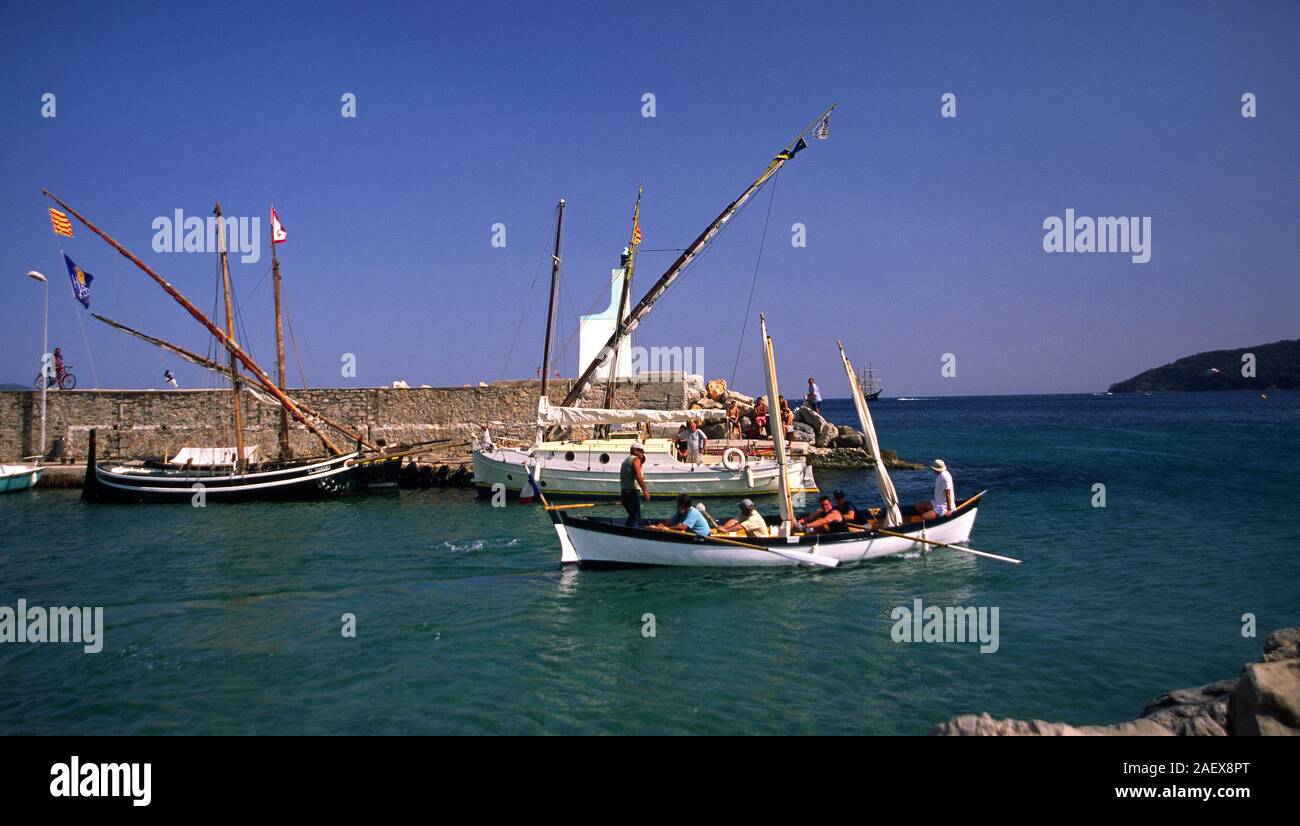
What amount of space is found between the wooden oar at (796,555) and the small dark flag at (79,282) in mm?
24788

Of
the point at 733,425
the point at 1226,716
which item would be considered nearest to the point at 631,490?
the point at 1226,716

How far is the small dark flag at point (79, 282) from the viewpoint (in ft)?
85.5

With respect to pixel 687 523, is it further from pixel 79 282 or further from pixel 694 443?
pixel 79 282

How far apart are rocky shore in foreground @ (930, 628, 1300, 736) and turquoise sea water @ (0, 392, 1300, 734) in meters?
1.72

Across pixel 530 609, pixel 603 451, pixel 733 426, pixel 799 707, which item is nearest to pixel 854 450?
pixel 733 426

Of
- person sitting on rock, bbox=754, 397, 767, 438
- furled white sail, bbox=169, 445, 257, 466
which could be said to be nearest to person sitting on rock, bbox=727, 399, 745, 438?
person sitting on rock, bbox=754, 397, 767, 438

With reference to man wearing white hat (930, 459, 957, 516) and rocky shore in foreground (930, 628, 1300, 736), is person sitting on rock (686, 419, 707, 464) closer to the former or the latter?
man wearing white hat (930, 459, 957, 516)

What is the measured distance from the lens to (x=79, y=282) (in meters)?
26.3

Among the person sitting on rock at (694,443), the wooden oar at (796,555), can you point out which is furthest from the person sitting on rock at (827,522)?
the person sitting on rock at (694,443)

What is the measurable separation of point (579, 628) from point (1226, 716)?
27.4 feet
